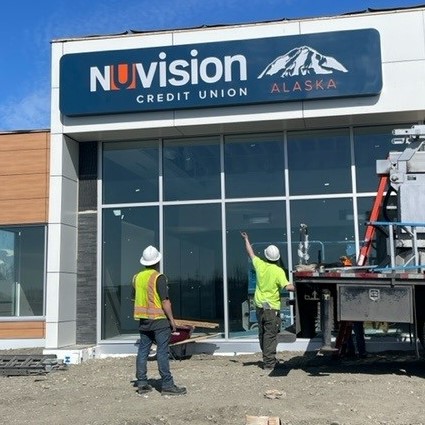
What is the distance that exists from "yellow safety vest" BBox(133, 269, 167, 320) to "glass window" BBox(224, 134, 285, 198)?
4704 mm

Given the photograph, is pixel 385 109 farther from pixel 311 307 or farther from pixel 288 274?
pixel 311 307

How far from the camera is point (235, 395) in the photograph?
7.57m

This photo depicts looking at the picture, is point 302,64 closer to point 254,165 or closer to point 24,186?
point 254,165

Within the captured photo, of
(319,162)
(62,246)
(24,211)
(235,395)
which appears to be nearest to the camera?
(235,395)

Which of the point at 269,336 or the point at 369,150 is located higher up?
the point at 369,150

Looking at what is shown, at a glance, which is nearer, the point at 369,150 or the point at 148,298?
the point at 148,298

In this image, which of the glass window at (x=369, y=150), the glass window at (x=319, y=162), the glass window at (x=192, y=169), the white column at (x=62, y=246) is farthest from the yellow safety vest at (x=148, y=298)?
the glass window at (x=369, y=150)

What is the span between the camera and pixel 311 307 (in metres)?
8.77

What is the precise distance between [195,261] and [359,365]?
4.03 meters

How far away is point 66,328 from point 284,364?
4497 mm

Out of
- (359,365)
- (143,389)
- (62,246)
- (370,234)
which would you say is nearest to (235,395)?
(143,389)

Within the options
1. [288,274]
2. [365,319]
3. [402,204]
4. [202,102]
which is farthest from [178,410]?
[202,102]

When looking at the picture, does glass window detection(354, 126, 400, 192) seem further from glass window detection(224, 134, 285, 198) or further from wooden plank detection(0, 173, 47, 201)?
wooden plank detection(0, 173, 47, 201)

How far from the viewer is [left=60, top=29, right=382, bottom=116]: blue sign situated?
1135cm
